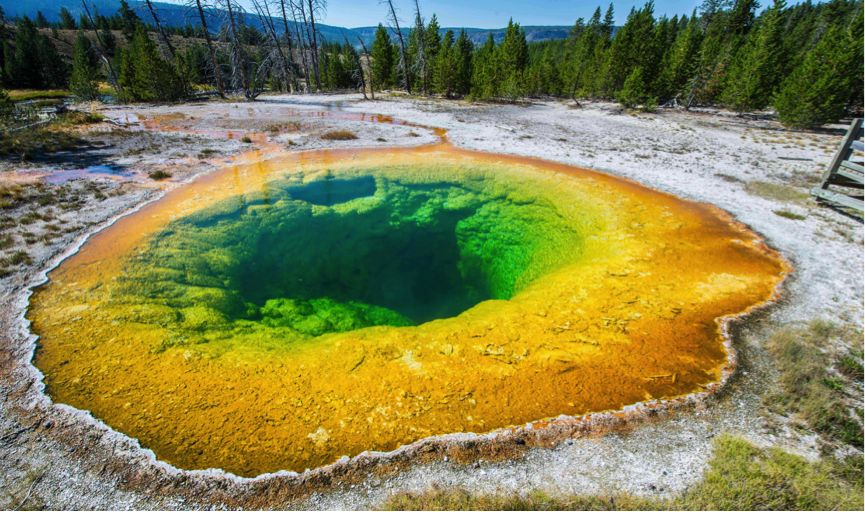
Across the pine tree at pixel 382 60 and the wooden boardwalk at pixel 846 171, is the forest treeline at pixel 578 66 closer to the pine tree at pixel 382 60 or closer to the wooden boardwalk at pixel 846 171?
the pine tree at pixel 382 60

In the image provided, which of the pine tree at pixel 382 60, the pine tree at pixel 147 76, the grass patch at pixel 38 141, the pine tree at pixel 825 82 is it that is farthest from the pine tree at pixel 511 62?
the grass patch at pixel 38 141

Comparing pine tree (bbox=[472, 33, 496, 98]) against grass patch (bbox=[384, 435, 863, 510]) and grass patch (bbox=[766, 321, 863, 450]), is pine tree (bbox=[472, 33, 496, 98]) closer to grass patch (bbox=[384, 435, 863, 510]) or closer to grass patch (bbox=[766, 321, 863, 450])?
grass patch (bbox=[766, 321, 863, 450])

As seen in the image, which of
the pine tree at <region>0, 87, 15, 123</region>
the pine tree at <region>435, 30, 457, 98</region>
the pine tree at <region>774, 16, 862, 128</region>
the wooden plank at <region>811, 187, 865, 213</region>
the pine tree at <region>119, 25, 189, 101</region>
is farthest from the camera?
the pine tree at <region>435, 30, 457, 98</region>

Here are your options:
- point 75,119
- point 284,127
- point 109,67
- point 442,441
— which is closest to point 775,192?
point 442,441

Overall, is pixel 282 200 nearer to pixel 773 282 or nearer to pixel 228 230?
pixel 228 230

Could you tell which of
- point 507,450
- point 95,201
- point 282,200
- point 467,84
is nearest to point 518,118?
point 467,84

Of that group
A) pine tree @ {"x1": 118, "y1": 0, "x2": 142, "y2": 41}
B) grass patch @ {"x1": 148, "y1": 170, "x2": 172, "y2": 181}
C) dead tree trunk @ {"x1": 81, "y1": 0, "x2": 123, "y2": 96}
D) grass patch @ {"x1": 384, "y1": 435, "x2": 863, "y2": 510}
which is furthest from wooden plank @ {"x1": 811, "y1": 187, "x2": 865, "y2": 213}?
pine tree @ {"x1": 118, "y1": 0, "x2": 142, "y2": 41}
